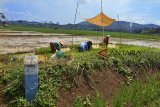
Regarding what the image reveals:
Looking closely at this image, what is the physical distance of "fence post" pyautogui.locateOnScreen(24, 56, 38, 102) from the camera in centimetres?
625

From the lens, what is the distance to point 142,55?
10867 millimetres

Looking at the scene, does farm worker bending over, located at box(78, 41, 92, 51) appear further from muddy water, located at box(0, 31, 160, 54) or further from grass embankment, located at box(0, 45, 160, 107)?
grass embankment, located at box(0, 45, 160, 107)

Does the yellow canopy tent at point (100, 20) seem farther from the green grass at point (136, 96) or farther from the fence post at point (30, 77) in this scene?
the fence post at point (30, 77)

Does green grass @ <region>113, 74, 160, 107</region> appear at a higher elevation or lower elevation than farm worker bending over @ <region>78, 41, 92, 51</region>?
lower

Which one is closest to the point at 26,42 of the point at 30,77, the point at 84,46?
the point at 84,46

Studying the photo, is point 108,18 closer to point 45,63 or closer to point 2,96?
point 45,63

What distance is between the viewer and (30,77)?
248 inches

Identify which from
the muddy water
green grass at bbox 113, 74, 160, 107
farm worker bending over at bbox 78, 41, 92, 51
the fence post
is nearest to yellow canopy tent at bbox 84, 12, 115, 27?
farm worker bending over at bbox 78, 41, 92, 51

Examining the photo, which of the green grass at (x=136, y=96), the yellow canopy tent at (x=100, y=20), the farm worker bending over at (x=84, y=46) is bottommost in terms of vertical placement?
the green grass at (x=136, y=96)

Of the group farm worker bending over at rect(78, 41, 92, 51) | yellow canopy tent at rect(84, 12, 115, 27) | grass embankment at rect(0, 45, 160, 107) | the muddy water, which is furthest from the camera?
yellow canopy tent at rect(84, 12, 115, 27)

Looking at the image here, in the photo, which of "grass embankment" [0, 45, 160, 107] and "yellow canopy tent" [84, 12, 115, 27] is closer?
"grass embankment" [0, 45, 160, 107]

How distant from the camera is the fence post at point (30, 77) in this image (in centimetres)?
625

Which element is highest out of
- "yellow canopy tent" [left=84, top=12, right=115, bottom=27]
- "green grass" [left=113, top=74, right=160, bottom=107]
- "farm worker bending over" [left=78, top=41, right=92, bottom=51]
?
"yellow canopy tent" [left=84, top=12, right=115, bottom=27]

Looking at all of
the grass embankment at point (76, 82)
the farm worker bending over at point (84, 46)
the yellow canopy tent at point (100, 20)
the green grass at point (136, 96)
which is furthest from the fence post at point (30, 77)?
the yellow canopy tent at point (100, 20)
